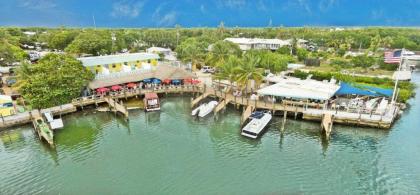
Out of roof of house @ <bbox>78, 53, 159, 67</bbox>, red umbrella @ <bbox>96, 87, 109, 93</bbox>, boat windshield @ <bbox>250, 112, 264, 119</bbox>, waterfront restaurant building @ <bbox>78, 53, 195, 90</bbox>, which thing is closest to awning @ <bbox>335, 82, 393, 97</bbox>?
boat windshield @ <bbox>250, 112, 264, 119</bbox>

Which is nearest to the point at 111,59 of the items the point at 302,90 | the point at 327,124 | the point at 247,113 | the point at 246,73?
the point at 246,73

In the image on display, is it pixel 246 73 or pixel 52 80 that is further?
pixel 246 73

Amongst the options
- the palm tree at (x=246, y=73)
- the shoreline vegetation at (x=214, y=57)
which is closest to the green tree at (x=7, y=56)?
the shoreline vegetation at (x=214, y=57)

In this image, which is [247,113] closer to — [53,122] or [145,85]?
[145,85]

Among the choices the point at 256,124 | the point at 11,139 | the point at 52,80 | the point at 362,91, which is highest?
the point at 52,80

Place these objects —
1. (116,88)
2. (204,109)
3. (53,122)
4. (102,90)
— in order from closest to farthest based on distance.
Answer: (53,122) < (204,109) < (102,90) < (116,88)

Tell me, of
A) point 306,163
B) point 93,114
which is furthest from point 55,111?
point 306,163
